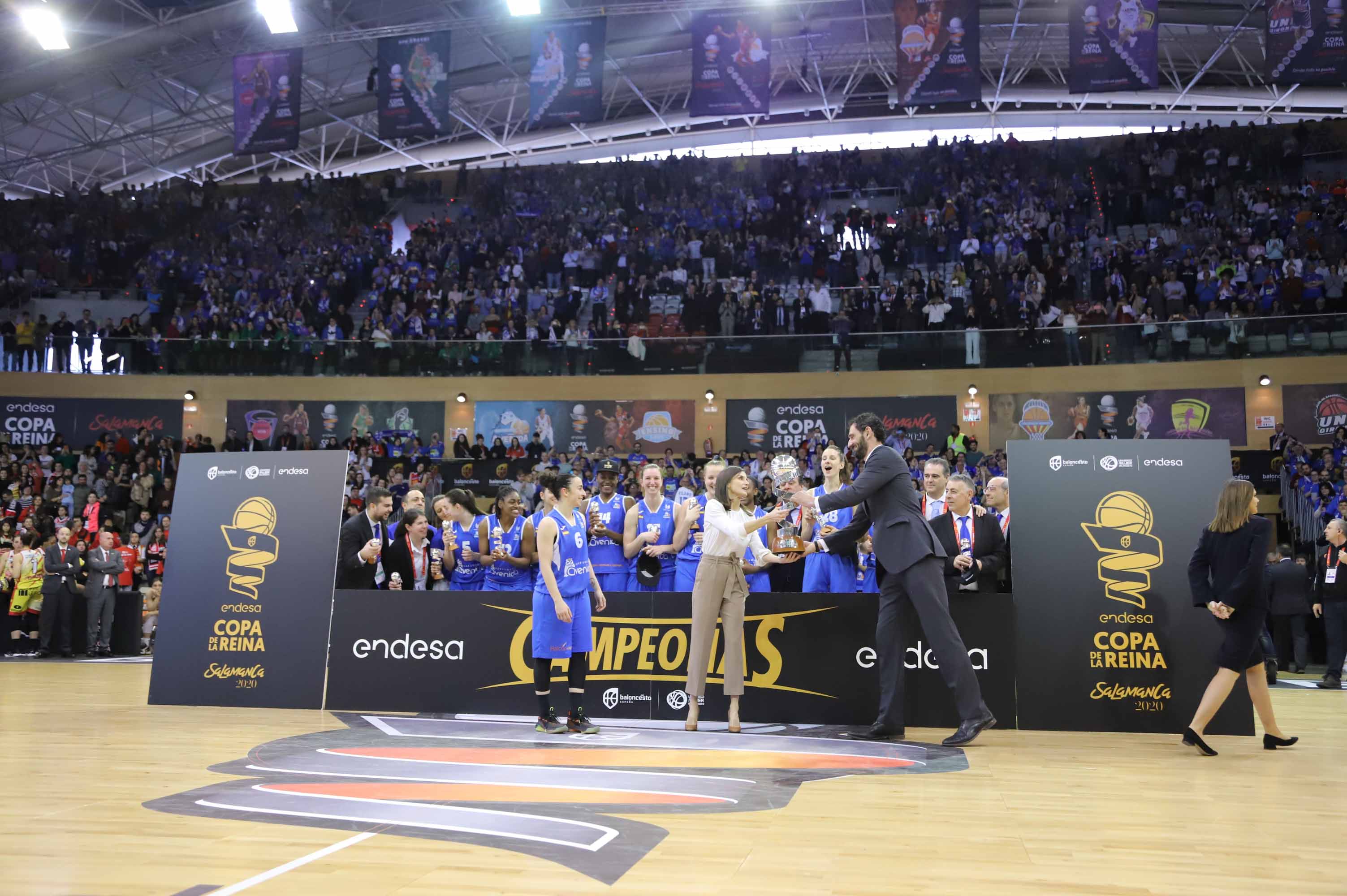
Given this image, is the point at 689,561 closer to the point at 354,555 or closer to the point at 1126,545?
the point at 354,555

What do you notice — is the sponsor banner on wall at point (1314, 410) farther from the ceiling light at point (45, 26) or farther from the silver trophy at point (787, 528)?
the ceiling light at point (45, 26)

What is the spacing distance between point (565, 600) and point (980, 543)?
3.19 meters

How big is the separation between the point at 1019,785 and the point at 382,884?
11.4ft

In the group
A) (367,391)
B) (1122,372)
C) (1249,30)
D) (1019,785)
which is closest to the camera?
(1019,785)

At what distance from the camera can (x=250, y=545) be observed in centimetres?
921

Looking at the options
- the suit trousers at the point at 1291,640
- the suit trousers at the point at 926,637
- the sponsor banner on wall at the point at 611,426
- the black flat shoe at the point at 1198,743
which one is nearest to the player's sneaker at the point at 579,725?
the suit trousers at the point at 926,637

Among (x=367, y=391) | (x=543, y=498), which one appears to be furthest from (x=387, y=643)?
(x=367, y=391)

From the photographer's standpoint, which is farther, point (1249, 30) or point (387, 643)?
point (1249, 30)

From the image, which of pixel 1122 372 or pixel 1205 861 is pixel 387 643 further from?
pixel 1122 372

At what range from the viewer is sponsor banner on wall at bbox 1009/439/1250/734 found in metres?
7.79

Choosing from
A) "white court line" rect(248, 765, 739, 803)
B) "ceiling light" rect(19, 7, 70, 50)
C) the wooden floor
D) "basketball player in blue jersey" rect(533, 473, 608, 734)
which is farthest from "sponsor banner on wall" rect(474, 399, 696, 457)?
"white court line" rect(248, 765, 739, 803)

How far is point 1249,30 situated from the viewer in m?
26.5

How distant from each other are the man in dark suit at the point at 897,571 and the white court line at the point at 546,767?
192 cm

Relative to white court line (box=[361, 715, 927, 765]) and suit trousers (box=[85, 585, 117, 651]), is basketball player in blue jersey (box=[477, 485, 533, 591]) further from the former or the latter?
suit trousers (box=[85, 585, 117, 651])
